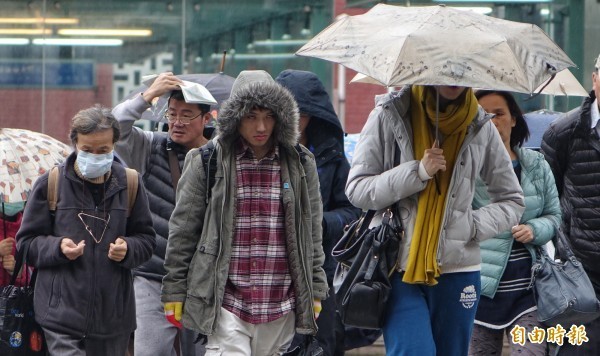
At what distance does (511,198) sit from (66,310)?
2156 millimetres

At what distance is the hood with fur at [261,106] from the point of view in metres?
5.41

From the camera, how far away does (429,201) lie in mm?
5469

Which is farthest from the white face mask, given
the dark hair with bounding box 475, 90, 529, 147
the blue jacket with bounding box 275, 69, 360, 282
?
the dark hair with bounding box 475, 90, 529, 147

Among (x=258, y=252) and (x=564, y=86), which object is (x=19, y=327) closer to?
(x=258, y=252)

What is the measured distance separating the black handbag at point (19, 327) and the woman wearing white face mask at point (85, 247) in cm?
5

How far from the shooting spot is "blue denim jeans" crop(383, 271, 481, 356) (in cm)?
542

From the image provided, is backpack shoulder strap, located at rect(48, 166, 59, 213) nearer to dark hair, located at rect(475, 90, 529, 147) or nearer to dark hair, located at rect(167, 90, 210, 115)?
dark hair, located at rect(167, 90, 210, 115)

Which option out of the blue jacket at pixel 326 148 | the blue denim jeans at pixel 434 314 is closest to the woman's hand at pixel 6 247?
the blue jacket at pixel 326 148

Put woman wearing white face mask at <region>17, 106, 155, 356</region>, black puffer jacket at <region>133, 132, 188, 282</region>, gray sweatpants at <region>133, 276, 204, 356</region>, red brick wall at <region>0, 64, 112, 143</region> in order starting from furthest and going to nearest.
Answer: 1. red brick wall at <region>0, 64, 112, 143</region>
2. black puffer jacket at <region>133, 132, 188, 282</region>
3. gray sweatpants at <region>133, 276, 204, 356</region>
4. woman wearing white face mask at <region>17, 106, 155, 356</region>

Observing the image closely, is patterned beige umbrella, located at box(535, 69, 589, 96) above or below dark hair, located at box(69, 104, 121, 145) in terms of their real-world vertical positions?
above

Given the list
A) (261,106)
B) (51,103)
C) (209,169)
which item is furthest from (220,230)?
(51,103)

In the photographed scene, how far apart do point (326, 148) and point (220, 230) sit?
128 cm

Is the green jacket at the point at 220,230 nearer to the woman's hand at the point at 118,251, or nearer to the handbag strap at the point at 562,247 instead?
the woman's hand at the point at 118,251

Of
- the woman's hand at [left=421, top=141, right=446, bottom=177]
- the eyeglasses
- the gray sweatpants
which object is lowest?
the gray sweatpants
